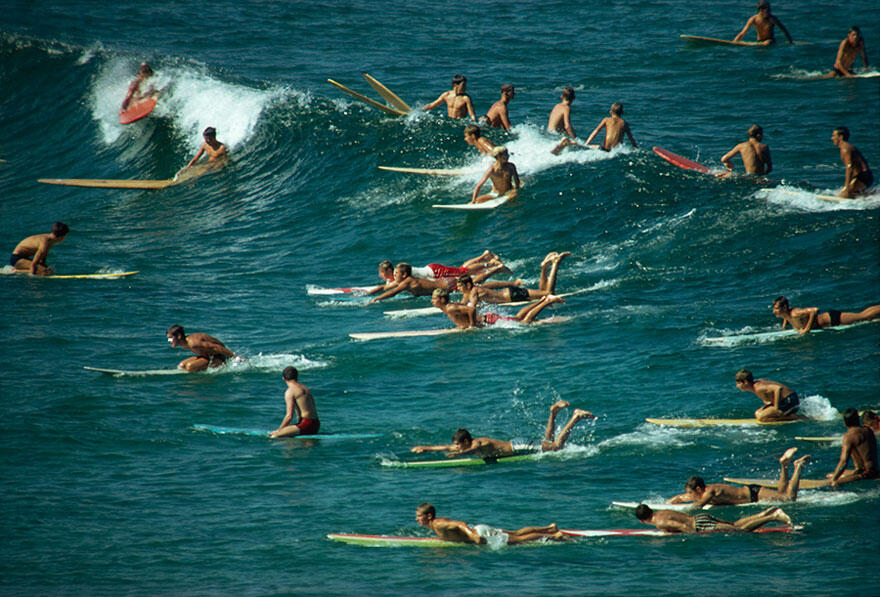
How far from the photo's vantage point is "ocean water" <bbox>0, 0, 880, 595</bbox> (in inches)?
436

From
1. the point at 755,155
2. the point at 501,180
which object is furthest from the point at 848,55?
the point at 501,180

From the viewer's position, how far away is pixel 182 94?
31859 millimetres

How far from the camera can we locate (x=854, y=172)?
66.0 feet

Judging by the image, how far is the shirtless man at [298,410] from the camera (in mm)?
13867

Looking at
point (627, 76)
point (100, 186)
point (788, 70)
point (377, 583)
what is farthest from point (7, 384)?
point (788, 70)

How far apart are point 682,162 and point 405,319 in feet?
28.2

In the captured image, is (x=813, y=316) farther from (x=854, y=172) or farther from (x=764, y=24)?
(x=764, y=24)

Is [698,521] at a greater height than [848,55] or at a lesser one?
lesser

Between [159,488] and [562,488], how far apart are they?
4.89 meters

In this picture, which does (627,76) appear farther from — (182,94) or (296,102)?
(182,94)

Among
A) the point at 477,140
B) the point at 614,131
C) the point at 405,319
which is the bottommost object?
the point at 405,319

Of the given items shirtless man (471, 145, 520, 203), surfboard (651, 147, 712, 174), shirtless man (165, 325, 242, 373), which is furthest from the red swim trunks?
surfboard (651, 147, 712, 174)

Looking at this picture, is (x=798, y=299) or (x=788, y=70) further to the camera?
(x=788, y=70)

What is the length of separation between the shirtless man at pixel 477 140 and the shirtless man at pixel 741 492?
40.7ft
